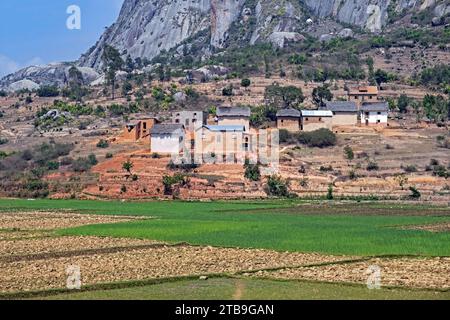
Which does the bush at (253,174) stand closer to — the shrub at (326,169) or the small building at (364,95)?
the shrub at (326,169)

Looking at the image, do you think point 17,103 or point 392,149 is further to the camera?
point 17,103

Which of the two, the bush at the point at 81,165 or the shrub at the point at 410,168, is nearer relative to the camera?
the shrub at the point at 410,168

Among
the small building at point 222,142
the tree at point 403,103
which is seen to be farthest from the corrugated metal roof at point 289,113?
the tree at point 403,103

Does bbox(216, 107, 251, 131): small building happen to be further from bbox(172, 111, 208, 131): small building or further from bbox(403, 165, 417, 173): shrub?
bbox(403, 165, 417, 173): shrub

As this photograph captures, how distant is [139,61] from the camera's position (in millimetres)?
164500

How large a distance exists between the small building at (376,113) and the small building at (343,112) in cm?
95

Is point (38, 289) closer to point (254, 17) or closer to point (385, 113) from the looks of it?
point (385, 113)

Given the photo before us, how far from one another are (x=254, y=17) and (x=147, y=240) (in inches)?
5276

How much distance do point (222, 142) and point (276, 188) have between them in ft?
33.6

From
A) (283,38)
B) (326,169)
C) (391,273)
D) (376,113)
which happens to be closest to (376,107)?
(376,113)

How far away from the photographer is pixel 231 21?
6624 inches

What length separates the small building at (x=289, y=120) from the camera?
263ft

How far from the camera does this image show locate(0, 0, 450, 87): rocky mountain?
147000mm

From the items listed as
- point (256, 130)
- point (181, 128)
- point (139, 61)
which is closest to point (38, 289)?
point (181, 128)
